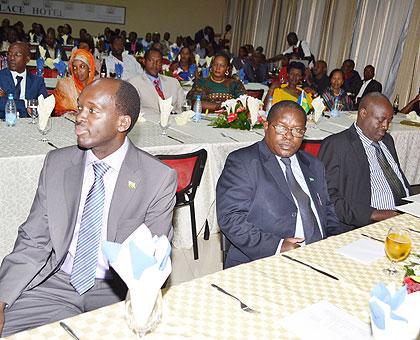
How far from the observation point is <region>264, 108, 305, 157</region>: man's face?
2.36 meters

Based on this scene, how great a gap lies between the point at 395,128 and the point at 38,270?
4288mm

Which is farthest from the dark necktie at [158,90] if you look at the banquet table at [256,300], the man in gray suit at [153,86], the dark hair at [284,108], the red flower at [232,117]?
the banquet table at [256,300]

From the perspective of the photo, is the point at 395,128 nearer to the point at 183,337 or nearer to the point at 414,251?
the point at 414,251

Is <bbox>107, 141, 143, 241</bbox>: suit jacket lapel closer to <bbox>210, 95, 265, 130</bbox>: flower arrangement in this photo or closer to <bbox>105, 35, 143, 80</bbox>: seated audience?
<bbox>210, 95, 265, 130</bbox>: flower arrangement

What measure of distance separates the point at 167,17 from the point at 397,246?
650 inches

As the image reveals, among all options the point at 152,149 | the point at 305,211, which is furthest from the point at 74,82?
the point at 305,211

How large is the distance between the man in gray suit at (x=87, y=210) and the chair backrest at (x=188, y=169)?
1.13 metres

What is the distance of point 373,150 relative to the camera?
3090 mm

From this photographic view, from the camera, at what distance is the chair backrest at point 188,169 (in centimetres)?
314

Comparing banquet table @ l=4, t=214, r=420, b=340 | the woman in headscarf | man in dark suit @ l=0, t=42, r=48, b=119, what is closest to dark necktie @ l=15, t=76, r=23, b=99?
man in dark suit @ l=0, t=42, r=48, b=119

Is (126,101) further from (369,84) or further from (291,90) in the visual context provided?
(369,84)

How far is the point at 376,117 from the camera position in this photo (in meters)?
2.99

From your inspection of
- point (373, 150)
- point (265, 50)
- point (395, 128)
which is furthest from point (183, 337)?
point (265, 50)

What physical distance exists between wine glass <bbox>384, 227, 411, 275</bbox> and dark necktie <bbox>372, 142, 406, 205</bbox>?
1.37 metres
